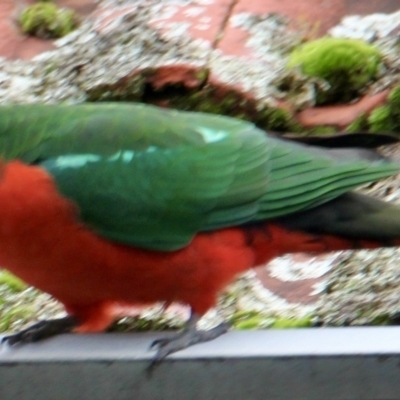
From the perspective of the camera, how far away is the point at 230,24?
2.27 metres

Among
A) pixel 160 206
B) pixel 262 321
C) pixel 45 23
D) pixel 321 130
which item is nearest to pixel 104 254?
pixel 160 206

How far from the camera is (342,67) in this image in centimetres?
208

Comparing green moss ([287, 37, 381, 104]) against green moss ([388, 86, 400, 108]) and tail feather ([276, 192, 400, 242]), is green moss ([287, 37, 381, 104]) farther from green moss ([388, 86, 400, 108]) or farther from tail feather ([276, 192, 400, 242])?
tail feather ([276, 192, 400, 242])

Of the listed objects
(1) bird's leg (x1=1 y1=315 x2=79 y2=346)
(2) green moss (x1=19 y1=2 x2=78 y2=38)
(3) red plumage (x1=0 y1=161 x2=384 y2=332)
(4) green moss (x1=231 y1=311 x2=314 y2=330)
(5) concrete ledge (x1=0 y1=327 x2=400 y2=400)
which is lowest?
(4) green moss (x1=231 y1=311 x2=314 y2=330)

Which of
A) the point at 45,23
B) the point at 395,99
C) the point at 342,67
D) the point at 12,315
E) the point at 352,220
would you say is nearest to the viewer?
the point at 352,220

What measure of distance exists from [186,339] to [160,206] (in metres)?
0.24

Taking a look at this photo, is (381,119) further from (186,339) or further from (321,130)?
(186,339)

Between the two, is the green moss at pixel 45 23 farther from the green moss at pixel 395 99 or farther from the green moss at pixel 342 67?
the green moss at pixel 395 99

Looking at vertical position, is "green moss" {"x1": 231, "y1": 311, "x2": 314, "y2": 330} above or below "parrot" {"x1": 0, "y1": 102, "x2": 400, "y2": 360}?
below

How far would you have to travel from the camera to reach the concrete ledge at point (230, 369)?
131 cm

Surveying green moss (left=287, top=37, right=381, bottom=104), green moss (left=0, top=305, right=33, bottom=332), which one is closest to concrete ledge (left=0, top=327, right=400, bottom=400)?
green moss (left=0, top=305, right=33, bottom=332)

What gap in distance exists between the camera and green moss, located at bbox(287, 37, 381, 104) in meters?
2.06

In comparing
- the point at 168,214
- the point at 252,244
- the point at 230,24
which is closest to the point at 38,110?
the point at 168,214

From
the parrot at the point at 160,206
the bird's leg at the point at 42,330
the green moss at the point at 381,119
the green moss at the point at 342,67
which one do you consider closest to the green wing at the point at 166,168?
the parrot at the point at 160,206
